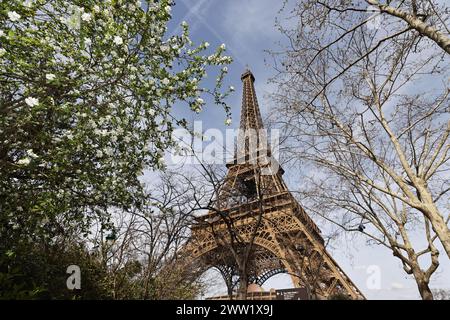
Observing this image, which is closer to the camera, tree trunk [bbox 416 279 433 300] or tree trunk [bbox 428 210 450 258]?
tree trunk [bbox 428 210 450 258]

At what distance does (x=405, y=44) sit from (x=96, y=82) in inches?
249

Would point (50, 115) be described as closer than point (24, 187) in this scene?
Yes

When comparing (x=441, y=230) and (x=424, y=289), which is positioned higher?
A: (x=441, y=230)

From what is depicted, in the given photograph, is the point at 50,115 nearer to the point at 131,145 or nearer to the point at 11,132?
the point at 11,132

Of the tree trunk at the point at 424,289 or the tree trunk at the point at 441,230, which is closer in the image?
the tree trunk at the point at 441,230

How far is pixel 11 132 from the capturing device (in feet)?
14.7

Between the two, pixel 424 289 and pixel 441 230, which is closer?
pixel 441 230

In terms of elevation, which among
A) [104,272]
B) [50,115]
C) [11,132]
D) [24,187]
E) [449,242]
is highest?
[50,115]

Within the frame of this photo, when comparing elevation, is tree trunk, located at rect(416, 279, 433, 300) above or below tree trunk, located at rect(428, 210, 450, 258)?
below

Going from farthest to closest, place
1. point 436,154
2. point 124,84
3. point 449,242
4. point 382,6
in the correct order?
point 436,154 → point 449,242 → point 382,6 → point 124,84

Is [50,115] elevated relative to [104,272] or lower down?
elevated

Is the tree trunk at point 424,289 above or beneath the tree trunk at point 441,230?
beneath
